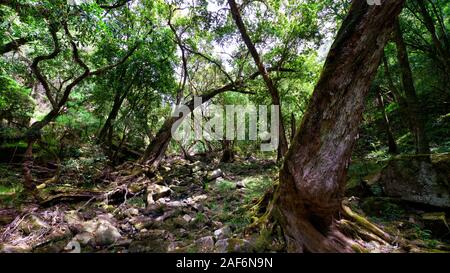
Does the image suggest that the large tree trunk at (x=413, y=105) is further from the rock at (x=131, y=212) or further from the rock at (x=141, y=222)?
the rock at (x=131, y=212)

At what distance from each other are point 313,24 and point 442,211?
6.58m

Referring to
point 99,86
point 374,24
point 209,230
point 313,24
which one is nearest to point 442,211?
point 374,24

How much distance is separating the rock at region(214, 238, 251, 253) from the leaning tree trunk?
58 cm

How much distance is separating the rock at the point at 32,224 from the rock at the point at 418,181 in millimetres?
6498

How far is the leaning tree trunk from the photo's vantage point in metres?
2.94

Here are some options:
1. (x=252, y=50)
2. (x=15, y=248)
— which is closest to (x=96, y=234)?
(x=15, y=248)

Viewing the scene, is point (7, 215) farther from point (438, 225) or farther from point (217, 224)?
point (438, 225)

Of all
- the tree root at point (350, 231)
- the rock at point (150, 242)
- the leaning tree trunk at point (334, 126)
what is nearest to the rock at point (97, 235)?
the rock at point (150, 242)

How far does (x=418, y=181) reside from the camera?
4.32 m

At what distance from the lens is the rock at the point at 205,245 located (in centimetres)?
346

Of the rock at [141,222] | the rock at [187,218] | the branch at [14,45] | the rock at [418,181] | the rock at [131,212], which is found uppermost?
the branch at [14,45]

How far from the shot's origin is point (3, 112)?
8.73 meters

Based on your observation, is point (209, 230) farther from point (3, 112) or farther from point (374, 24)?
point (3, 112)

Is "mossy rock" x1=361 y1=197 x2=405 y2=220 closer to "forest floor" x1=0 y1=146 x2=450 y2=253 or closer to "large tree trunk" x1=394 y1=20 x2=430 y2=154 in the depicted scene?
"forest floor" x1=0 y1=146 x2=450 y2=253
